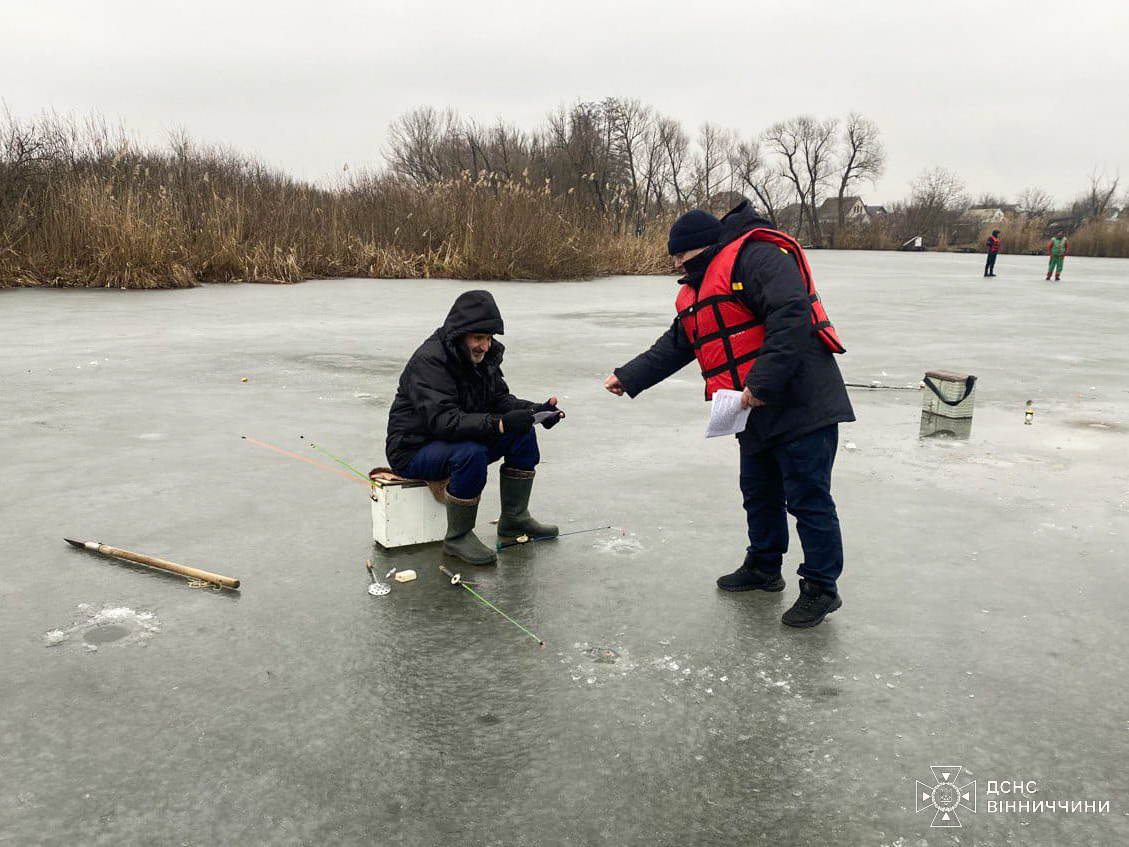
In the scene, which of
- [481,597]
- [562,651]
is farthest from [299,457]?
[562,651]

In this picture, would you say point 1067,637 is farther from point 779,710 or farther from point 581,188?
point 581,188

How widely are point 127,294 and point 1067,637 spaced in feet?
48.9

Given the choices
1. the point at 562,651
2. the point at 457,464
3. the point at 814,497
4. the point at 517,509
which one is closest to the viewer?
the point at 562,651

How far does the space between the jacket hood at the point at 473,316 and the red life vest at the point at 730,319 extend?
866 millimetres

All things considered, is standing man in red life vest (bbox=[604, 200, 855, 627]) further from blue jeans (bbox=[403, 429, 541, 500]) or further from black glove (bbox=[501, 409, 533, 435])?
blue jeans (bbox=[403, 429, 541, 500])

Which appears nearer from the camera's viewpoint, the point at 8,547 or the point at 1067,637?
the point at 1067,637

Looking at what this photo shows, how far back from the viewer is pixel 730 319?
349 cm

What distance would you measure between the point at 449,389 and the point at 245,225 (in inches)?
621

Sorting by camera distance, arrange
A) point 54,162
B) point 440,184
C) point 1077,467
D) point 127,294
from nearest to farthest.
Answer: point 1077,467 < point 127,294 < point 54,162 < point 440,184

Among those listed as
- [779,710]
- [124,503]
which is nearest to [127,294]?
[124,503]

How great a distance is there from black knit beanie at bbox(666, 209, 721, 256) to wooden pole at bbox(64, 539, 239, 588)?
88.5 inches

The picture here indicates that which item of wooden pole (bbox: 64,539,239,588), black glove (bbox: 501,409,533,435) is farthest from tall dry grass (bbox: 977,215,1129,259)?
wooden pole (bbox: 64,539,239,588)

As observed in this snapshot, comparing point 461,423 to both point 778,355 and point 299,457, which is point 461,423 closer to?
point 778,355

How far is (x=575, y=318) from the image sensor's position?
45.1 feet
